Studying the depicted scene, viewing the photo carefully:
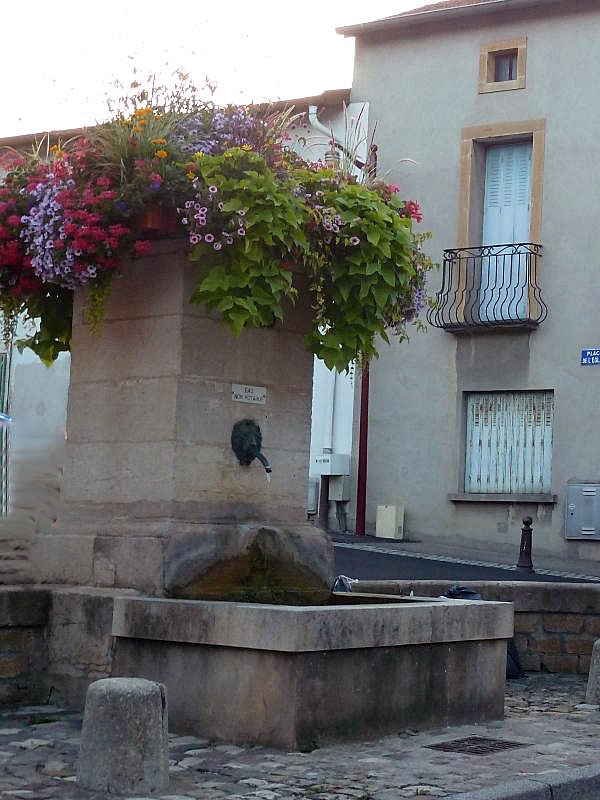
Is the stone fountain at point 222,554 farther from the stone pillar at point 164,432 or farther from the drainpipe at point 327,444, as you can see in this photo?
the drainpipe at point 327,444

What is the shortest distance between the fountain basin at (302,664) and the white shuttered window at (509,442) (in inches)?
509

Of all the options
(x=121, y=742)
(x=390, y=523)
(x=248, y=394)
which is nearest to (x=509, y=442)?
(x=390, y=523)

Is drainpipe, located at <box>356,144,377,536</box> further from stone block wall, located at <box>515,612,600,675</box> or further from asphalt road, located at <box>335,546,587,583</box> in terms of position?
stone block wall, located at <box>515,612,600,675</box>

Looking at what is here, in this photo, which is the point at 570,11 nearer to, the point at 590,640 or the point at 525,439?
the point at 525,439

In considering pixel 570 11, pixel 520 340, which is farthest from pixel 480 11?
pixel 520 340

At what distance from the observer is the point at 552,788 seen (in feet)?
19.9

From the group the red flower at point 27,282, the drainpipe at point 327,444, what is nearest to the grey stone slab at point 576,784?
the red flower at point 27,282

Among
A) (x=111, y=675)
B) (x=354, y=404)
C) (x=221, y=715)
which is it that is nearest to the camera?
(x=221, y=715)

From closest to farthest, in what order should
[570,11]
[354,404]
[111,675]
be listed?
[111,675] < [570,11] < [354,404]

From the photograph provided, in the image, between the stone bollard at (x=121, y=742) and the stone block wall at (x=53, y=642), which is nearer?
the stone bollard at (x=121, y=742)

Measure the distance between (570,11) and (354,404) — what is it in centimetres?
663

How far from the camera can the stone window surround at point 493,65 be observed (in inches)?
835

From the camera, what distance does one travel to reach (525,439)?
20938 millimetres

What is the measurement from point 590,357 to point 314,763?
1457 cm
